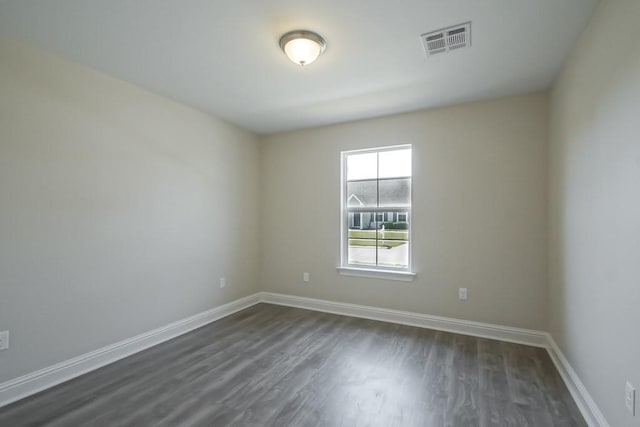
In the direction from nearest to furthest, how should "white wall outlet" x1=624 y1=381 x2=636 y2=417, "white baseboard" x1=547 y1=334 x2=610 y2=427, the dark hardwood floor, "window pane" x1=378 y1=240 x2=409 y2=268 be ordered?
"white wall outlet" x1=624 y1=381 x2=636 y2=417, "white baseboard" x1=547 y1=334 x2=610 y2=427, the dark hardwood floor, "window pane" x1=378 y1=240 x2=409 y2=268

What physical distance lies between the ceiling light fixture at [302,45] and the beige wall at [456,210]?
69.5 inches

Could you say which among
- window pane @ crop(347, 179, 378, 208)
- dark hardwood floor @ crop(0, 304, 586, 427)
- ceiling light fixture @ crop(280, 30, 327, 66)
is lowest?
dark hardwood floor @ crop(0, 304, 586, 427)

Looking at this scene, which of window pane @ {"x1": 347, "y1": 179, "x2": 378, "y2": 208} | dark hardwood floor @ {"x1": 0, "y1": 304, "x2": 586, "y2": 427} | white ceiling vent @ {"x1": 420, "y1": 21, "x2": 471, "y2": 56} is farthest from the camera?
window pane @ {"x1": 347, "y1": 179, "x2": 378, "y2": 208}

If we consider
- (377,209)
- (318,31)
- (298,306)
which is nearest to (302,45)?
(318,31)

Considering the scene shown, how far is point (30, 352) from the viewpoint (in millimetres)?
2104

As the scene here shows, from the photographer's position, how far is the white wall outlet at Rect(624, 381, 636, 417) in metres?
1.36

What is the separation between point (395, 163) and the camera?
3.71m

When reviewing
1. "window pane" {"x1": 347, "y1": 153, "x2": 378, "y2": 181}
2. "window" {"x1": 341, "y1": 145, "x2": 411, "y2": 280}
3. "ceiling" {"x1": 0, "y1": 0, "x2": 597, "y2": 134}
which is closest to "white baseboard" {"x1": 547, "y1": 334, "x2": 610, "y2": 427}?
"window" {"x1": 341, "y1": 145, "x2": 411, "y2": 280}

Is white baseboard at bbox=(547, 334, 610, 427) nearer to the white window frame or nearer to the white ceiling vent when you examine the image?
the white window frame

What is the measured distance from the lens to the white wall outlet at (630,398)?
1361 mm

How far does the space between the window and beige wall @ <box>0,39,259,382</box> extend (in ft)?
5.81

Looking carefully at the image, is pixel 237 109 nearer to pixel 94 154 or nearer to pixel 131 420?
pixel 94 154

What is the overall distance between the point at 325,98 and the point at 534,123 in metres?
2.15

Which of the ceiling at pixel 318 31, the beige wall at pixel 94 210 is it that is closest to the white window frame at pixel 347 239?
the ceiling at pixel 318 31
